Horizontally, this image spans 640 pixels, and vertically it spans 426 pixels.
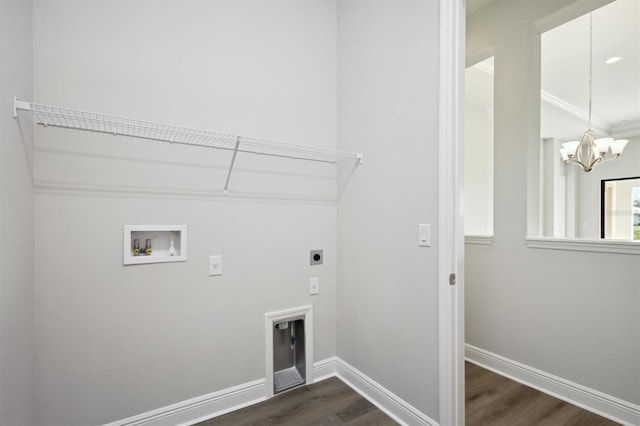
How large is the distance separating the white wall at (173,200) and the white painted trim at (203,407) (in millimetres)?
43

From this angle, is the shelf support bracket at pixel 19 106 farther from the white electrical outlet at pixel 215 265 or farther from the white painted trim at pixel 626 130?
the white painted trim at pixel 626 130

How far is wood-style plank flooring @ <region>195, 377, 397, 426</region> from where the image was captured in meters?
1.66

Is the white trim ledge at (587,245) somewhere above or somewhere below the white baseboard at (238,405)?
above

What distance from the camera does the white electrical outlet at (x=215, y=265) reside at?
5.64ft

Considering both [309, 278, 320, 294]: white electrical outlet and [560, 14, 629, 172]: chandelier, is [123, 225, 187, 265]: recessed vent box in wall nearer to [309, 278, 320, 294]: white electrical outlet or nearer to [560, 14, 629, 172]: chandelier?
[309, 278, 320, 294]: white electrical outlet

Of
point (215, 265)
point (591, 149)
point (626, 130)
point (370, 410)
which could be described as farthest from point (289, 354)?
point (626, 130)

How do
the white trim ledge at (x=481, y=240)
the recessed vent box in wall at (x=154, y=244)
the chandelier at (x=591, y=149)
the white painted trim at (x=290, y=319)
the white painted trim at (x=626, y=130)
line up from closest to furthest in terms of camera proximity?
the recessed vent box in wall at (x=154, y=244) → the white painted trim at (x=290, y=319) → the white trim ledge at (x=481, y=240) → the chandelier at (x=591, y=149) → the white painted trim at (x=626, y=130)

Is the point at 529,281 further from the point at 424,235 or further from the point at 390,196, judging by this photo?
the point at 390,196

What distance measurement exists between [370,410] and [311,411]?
0.37 meters

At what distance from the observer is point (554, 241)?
1969mm

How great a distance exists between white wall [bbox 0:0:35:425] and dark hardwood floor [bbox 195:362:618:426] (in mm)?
928

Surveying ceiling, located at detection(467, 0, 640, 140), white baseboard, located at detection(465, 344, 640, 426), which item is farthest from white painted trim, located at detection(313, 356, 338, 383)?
ceiling, located at detection(467, 0, 640, 140)

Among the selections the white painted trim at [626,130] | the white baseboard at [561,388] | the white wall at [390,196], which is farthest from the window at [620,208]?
the white wall at [390,196]

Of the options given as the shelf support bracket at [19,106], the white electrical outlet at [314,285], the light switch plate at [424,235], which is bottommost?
the white electrical outlet at [314,285]
